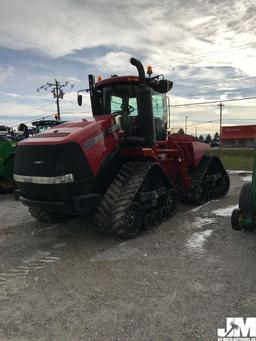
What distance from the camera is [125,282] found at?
5133 mm

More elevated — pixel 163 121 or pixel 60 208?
pixel 163 121

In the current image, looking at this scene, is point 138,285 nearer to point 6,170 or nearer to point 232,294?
point 232,294

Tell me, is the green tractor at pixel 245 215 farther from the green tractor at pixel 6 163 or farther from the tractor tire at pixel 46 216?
the green tractor at pixel 6 163

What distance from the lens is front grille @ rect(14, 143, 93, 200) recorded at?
6215mm

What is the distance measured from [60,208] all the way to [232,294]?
2.94 metres

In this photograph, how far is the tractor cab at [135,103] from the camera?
7.75 meters

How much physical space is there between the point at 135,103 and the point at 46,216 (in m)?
2.87

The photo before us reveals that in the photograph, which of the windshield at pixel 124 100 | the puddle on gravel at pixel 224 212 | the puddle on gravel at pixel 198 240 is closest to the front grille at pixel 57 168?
the puddle on gravel at pixel 198 240

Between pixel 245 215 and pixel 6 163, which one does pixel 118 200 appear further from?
pixel 6 163

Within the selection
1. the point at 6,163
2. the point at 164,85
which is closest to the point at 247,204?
the point at 164,85

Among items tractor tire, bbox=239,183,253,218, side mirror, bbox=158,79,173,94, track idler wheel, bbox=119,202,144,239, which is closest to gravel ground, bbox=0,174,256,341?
track idler wheel, bbox=119,202,144,239

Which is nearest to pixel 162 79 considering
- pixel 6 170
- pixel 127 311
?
pixel 127 311

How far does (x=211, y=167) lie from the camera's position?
35.9 feet

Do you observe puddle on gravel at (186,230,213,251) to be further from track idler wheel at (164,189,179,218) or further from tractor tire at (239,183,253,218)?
track idler wheel at (164,189,179,218)
